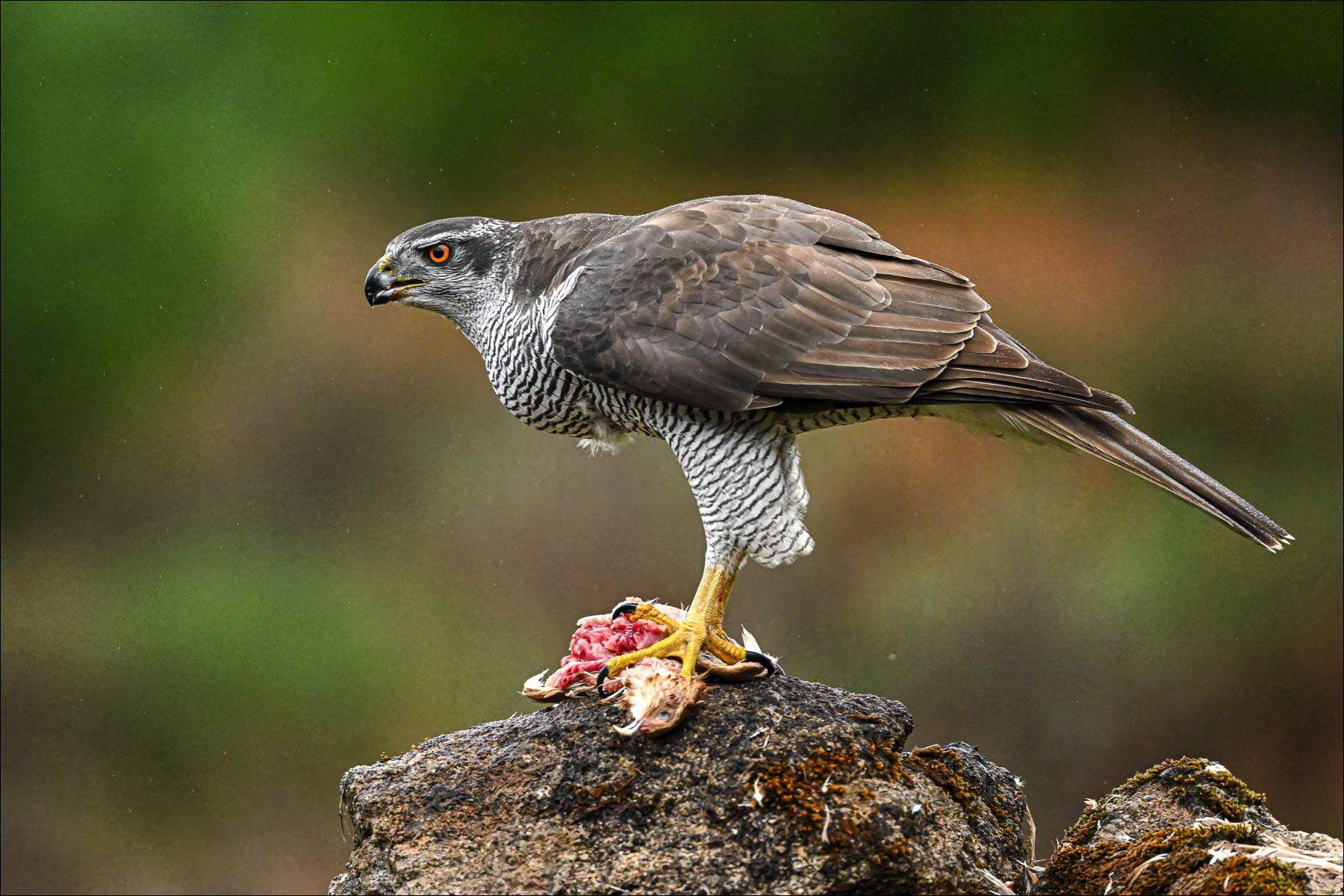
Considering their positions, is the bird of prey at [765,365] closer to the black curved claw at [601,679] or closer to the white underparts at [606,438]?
the black curved claw at [601,679]

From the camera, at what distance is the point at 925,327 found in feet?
12.4

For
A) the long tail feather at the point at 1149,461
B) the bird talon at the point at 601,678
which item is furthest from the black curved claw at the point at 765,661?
the long tail feather at the point at 1149,461

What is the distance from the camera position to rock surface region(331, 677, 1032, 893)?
314cm

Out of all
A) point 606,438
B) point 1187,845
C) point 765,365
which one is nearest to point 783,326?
point 765,365

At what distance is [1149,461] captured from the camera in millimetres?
3656

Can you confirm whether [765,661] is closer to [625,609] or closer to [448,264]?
[625,609]

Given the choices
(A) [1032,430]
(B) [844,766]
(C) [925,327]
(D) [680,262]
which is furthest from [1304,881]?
(D) [680,262]

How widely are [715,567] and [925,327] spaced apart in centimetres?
93

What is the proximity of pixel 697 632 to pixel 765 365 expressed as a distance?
2.58 ft

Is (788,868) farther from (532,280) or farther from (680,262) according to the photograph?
(532,280)

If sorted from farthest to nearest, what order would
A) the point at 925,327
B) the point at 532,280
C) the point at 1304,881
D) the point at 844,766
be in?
the point at 532,280 < the point at 925,327 < the point at 844,766 < the point at 1304,881

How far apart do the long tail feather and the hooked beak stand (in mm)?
2077

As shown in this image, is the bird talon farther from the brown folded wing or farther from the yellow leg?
the brown folded wing

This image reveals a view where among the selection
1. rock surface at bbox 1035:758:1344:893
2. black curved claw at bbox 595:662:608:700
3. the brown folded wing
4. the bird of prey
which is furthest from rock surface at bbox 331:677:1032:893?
the brown folded wing
